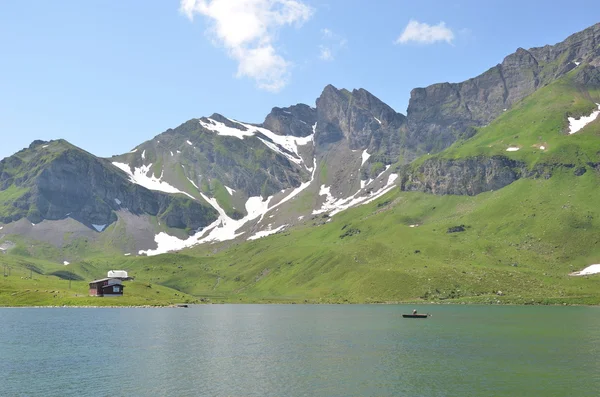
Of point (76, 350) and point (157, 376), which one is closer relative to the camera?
point (157, 376)

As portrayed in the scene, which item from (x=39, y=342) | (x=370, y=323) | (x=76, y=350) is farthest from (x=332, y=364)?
(x=370, y=323)

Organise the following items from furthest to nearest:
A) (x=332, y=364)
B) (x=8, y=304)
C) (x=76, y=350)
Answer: (x=8, y=304) < (x=76, y=350) < (x=332, y=364)

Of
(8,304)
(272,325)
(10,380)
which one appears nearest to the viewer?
(10,380)

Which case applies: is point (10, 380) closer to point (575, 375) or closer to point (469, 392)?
point (469, 392)

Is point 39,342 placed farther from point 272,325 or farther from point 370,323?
point 370,323

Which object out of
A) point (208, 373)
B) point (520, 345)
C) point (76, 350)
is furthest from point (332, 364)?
point (76, 350)

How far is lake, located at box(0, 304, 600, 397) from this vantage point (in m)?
58.0

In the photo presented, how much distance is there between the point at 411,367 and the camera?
231 feet

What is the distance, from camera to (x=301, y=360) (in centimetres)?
7619

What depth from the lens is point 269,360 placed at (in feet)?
251

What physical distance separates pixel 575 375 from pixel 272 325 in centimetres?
8287

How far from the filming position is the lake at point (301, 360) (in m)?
58.0

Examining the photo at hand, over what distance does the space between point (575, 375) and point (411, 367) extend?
66.3 ft

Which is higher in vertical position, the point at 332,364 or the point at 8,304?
the point at 8,304
